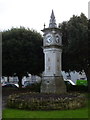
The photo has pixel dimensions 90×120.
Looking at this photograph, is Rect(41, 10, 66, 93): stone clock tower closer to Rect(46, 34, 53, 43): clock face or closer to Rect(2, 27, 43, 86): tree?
Rect(46, 34, 53, 43): clock face

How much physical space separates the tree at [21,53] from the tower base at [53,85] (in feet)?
26.0

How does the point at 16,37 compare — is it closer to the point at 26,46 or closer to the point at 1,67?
the point at 26,46

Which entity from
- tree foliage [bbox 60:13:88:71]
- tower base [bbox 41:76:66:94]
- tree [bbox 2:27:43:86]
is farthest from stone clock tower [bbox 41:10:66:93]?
tree [bbox 2:27:43:86]

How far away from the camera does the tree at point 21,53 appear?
29.9 m

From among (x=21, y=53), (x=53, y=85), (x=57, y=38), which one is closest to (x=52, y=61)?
(x=53, y=85)

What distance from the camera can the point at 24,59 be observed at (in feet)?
98.0

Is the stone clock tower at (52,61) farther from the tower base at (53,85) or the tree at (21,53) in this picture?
the tree at (21,53)

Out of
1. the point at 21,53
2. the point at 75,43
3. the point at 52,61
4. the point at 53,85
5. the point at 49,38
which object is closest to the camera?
the point at 53,85

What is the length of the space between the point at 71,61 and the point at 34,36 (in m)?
5.96

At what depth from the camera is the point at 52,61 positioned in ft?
72.3

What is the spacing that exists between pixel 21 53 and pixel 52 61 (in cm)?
890

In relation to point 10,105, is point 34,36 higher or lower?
higher

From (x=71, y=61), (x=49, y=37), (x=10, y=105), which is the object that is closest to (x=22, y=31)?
(x=71, y=61)

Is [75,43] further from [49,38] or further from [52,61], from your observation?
[52,61]
